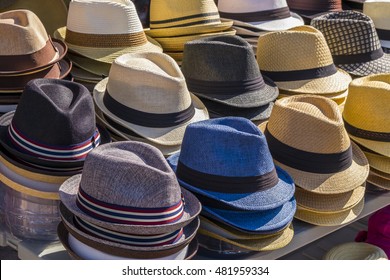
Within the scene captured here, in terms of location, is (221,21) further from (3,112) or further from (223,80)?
(3,112)

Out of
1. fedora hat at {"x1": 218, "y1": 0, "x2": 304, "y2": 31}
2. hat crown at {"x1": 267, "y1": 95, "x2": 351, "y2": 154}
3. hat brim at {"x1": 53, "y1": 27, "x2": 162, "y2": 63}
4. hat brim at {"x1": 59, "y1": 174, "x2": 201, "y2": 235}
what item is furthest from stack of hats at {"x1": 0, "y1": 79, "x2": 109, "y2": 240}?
fedora hat at {"x1": 218, "y1": 0, "x2": 304, "y2": 31}

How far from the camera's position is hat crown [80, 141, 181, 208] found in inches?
76.7

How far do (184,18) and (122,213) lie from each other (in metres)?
1.61

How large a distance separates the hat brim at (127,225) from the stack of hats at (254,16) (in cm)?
165

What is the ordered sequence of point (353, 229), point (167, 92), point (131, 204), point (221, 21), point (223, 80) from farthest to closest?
point (353, 229) → point (221, 21) → point (223, 80) → point (167, 92) → point (131, 204)

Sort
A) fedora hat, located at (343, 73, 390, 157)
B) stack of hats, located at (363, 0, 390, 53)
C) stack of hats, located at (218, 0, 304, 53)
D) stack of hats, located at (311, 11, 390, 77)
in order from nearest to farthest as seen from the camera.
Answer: fedora hat, located at (343, 73, 390, 157) → stack of hats, located at (311, 11, 390, 77) → stack of hats, located at (218, 0, 304, 53) → stack of hats, located at (363, 0, 390, 53)

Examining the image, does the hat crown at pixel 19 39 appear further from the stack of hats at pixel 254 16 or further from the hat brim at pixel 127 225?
the stack of hats at pixel 254 16

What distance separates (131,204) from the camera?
6.46 ft

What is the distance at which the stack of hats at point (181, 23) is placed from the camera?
3330 mm

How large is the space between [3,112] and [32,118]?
489 millimetres

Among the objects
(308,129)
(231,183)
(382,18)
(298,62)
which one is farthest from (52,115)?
(382,18)

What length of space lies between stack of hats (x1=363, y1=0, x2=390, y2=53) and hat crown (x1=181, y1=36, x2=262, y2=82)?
1.47 m

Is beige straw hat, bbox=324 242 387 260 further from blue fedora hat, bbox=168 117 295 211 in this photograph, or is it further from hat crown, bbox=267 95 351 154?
blue fedora hat, bbox=168 117 295 211
